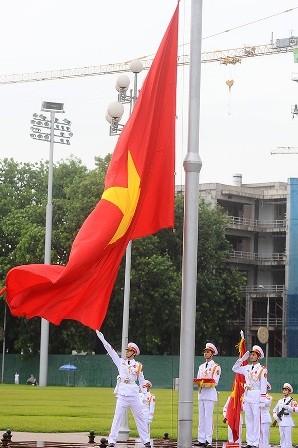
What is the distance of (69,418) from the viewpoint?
37.2m

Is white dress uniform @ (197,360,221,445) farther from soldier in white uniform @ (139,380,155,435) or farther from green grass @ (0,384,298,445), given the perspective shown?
soldier in white uniform @ (139,380,155,435)

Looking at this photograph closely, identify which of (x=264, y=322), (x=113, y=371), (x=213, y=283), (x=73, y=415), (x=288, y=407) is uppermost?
(x=213, y=283)

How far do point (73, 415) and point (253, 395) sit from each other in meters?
14.2

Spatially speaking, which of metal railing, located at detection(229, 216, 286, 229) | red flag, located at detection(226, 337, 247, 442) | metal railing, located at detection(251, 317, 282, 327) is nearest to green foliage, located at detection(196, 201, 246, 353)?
metal railing, located at detection(251, 317, 282, 327)

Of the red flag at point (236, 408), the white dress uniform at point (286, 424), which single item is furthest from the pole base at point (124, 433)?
the white dress uniform at point (286, 424)

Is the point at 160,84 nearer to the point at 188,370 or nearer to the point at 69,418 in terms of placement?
the point at 188,370

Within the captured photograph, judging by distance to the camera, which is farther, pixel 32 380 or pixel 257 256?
pixel 257 256

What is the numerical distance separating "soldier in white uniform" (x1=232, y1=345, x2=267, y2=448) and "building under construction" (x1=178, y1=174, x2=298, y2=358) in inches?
2635

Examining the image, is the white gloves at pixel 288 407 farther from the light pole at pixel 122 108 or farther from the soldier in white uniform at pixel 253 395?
the light pole at pixel 122 108

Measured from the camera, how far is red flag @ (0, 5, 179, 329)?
16.4 metres

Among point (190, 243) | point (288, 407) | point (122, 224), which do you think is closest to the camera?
point (190, 243)

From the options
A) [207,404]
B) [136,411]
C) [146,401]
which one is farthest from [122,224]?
[146,401]

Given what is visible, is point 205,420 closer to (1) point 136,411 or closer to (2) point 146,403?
(2) point 146,403

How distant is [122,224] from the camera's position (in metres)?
16.7
